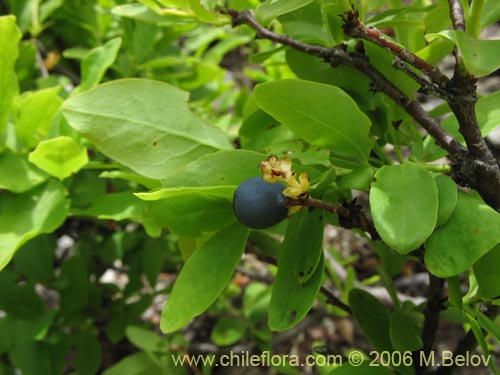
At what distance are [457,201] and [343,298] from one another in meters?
0.81

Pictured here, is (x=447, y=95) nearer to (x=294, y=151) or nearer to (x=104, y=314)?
Answer: (x=294, y=151)

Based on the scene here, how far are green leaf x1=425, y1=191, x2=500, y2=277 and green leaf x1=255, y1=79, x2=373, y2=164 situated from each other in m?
0.16

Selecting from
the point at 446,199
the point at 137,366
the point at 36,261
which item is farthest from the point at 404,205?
the point at 36,261

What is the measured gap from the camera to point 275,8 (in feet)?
2.54

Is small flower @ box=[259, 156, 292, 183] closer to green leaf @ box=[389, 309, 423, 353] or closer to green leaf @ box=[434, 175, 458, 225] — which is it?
green leaf @ box=[434, 175, 458, 225]

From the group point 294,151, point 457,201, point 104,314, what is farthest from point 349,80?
point 104,314

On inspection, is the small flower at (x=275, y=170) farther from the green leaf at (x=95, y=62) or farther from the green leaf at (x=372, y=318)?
the green leaf at (x=95, y=62)

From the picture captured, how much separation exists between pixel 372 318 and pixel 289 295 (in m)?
0.31

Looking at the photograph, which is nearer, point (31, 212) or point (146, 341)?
point (31, 212)

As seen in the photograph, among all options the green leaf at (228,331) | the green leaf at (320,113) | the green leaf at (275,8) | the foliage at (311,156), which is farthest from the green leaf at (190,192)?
the green leaf at (228,331)

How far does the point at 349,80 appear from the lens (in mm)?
911

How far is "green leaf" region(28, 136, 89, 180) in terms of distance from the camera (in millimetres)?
994

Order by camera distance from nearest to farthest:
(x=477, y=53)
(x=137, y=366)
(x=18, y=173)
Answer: (x=477, y=53)
(x=18, y=173)
(x=137, y=366)

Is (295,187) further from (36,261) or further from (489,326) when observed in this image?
(36,261)
